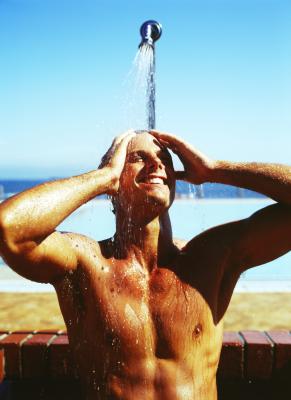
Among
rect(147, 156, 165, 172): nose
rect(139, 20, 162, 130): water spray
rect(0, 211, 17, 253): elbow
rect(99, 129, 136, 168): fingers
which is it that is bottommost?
rect(0, 211, 17, 253): elbow

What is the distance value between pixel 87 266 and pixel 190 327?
46 centimetres

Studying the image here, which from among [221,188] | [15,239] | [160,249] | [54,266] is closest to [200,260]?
[160,249]

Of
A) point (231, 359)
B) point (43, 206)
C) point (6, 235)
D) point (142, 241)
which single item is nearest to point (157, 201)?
point (142, 241)

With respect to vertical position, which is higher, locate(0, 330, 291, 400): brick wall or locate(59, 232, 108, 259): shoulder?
locate(59, 232, 108, 259): shoulder

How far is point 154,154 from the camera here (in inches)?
66.4

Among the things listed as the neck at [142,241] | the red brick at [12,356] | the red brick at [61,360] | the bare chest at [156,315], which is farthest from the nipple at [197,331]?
the red brick at [12,356]

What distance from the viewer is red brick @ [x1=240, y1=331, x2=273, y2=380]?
7.07 ft

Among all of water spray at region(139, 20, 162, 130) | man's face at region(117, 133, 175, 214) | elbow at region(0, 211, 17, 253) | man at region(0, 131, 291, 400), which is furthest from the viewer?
water spray at region(139, 20, 162, 130)

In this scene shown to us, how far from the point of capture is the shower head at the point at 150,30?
7.45 ft

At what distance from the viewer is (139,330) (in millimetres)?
1553

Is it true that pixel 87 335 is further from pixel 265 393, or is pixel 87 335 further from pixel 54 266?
pixel 265 393

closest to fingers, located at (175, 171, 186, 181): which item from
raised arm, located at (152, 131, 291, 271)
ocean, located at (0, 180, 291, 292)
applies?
raised arm, located at (152, 131, 291, 271)

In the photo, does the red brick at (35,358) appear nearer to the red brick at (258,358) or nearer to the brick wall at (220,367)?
the brick wall at (220,367)

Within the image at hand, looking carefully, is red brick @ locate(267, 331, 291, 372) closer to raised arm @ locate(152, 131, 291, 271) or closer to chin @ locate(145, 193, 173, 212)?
raised arm @ locate(152, 131, 291, 271)
